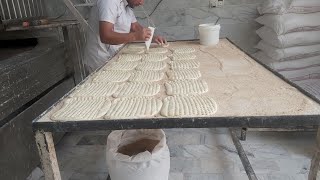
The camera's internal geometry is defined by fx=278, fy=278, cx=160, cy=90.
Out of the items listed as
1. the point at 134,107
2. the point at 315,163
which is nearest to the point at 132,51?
the point at 134,107

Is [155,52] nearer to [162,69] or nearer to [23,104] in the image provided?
[162,69]

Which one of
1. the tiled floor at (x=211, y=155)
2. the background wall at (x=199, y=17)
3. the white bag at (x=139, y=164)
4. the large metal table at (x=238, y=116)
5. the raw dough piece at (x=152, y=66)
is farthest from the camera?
the background wall at (x=199, y=17)

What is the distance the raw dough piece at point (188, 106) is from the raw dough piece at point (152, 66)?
47cm

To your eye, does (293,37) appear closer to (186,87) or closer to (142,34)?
(142,34)

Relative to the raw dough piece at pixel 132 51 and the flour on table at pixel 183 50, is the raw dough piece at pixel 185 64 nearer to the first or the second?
the flour on table at pixel 183 50

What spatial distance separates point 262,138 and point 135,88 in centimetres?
144

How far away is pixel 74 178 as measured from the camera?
1.87 m

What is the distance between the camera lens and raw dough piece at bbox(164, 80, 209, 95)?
1.14 metres

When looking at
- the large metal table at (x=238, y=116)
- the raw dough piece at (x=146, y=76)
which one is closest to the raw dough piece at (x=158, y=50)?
A: the raw dough piece at (x=146, y=76)

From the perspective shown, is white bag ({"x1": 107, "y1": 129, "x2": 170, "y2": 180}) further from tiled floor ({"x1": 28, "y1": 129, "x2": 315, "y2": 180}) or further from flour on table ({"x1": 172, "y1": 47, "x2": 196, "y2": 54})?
flour on table ({"x1": 172, "y1": 47, "x2": 196, "y2": 54})

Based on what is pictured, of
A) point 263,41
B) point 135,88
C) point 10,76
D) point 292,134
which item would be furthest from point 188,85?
point 263,41

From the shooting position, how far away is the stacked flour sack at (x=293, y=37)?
7.95ft

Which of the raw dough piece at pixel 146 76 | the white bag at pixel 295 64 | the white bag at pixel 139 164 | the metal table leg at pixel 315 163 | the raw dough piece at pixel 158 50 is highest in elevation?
the raw dough piece at pixel 158 50

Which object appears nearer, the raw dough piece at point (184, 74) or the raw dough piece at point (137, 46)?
the raw dough piece at point (184, 74)
